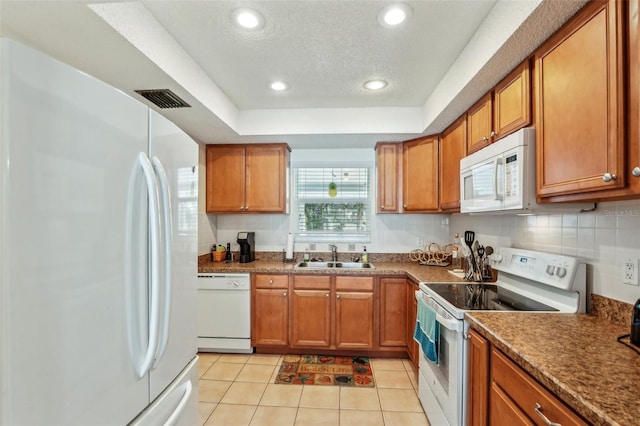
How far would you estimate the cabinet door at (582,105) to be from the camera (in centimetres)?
108

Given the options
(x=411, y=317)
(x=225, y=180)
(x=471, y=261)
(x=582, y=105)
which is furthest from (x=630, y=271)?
(x=225, y=180)

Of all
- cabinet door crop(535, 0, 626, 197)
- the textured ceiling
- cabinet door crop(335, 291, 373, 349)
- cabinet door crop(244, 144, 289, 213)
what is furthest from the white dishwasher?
cabinet door crop(535, 0, 626, 197)

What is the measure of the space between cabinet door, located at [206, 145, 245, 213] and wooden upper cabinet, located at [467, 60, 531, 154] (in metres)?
2.29

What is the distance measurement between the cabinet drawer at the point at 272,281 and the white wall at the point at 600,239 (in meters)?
2.05

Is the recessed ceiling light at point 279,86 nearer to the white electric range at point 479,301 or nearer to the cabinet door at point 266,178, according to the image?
the cabinet door at point 266,178

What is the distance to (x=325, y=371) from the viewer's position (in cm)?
269

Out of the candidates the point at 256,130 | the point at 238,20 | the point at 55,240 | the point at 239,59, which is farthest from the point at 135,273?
the point at 256,130

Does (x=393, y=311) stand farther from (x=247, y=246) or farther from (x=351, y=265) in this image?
(x=247, y=246)

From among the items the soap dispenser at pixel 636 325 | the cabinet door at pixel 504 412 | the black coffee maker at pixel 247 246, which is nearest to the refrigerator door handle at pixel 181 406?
the cabinet door at pixel 504 412

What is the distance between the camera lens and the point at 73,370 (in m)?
0.74

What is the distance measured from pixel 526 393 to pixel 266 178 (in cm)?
279

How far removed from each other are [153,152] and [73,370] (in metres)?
0.67

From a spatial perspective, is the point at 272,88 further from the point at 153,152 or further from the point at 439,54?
the point at 153,152

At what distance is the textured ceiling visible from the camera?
1367 millimetres
